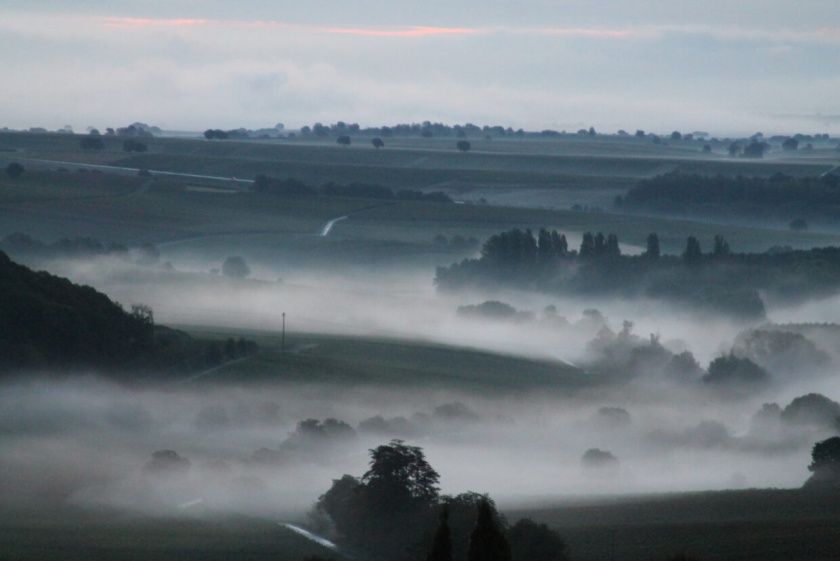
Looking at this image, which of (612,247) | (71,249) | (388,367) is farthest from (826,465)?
(71,249)

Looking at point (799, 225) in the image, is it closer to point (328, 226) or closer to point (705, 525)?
point (328, 226)

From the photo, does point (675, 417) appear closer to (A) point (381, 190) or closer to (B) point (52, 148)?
(A) point (381, 190)

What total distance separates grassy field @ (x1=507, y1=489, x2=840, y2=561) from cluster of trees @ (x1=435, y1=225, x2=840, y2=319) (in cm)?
5129

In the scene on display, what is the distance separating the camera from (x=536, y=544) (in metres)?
30.7

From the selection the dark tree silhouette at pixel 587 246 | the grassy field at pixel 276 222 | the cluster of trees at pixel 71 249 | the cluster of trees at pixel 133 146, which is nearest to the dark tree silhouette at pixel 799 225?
the grassy field at pixel 276 222

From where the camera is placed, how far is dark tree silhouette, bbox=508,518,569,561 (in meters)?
30.4

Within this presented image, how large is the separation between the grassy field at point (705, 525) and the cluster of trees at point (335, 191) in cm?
9611

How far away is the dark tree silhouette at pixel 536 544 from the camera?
99.9 ft

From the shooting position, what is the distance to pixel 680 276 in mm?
94438

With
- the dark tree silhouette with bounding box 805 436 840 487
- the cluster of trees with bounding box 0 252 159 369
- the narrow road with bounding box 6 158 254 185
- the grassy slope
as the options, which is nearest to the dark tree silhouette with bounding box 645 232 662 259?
the grassy slope

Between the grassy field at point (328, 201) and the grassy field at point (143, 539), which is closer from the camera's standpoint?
the grassy field at point (143, 539)

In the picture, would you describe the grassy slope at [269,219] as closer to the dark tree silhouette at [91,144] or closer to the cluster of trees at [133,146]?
the cluster of trees at [133,146]

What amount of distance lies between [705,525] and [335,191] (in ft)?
344

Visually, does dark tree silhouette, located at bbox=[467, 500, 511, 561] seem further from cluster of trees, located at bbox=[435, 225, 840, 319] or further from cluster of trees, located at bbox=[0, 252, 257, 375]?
cluster of trees, located at bbox=[435, 225, 840, 319]
